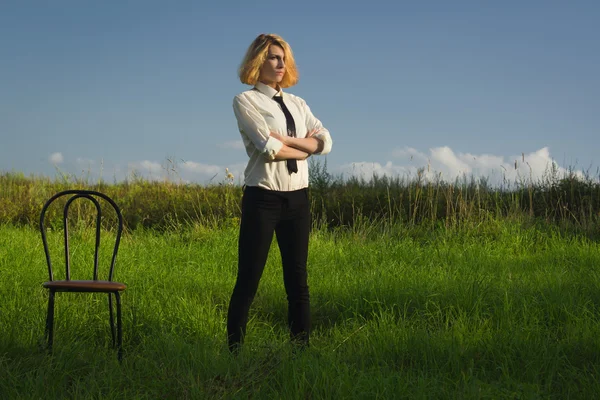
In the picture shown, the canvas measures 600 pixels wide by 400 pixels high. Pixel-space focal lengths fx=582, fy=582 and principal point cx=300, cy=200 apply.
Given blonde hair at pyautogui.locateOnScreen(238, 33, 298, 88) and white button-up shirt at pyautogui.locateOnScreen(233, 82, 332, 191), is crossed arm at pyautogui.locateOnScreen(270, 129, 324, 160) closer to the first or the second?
white button-up shirt at pyautogui.locateOnScreen(233, 82, 332, 191)

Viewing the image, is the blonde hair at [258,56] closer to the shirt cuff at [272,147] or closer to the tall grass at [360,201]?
the shirt cuff at [272,147]

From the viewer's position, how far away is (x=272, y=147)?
326 centimetres

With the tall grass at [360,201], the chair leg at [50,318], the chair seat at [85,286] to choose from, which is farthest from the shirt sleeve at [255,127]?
the tall grass at [360,201]

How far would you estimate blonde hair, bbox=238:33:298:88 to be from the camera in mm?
3486

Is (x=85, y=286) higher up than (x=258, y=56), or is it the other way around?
(x=258, y=56)

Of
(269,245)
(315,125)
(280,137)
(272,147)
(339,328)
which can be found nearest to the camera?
(272,147)

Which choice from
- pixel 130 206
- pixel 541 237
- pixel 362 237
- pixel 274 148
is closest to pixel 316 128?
pixel 274 148

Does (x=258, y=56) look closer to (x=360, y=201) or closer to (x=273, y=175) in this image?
(x=273, y=175)

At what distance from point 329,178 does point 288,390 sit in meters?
8.83

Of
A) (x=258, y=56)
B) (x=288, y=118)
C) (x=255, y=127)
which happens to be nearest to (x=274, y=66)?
(x=258, y=56)

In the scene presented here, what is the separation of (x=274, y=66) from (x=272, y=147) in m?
0.57

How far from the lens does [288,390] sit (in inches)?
117

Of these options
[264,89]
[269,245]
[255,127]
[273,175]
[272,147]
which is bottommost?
[269,245]

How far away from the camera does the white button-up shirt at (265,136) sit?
3307 mm
